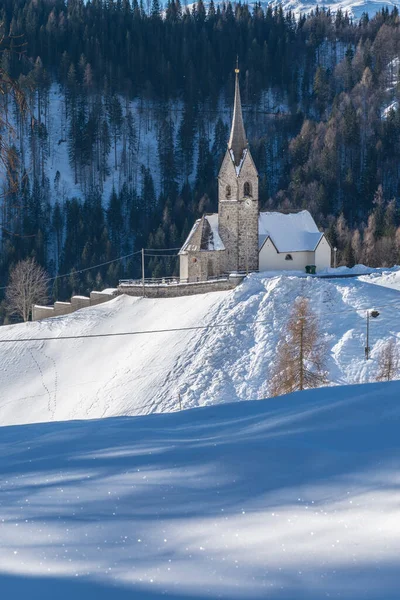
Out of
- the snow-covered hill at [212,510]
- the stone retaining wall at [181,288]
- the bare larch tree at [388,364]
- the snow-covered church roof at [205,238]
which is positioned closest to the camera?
the snow-covered hill at [212,510]

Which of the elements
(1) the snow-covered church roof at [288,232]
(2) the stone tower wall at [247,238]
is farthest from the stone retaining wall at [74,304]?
(1) the snow-covered church roof at [288,232]

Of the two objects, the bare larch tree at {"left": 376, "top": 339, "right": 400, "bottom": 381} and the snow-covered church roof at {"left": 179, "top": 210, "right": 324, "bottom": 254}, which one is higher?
the snow-covered church roof at {"left": 179, "top": 210, "right": 324, "bottom": 254}

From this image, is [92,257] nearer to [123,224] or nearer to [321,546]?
[123,224]

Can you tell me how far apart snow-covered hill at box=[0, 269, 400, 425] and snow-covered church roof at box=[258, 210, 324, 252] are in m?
5.66

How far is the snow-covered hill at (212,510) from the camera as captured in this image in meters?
3.62

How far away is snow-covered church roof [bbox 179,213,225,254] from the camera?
43688mm

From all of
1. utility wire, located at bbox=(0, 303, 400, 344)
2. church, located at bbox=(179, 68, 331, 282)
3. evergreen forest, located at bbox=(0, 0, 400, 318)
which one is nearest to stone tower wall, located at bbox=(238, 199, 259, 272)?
church, located at bbox=(179, 68, 331, 282)

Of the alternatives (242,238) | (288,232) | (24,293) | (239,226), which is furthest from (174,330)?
(24,293)

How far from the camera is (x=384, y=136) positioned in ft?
299

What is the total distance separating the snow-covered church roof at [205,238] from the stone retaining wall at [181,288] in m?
3.17

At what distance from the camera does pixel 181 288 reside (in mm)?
41312

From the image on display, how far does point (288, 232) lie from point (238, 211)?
10.3 feet

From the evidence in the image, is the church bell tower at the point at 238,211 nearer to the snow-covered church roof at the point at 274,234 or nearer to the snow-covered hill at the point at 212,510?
the snow-covered church roof at the point at 274,234

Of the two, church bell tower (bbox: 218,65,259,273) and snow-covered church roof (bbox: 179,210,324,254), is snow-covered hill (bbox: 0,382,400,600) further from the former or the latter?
snow-covered church roof (bbox: 179,210,324,254)
